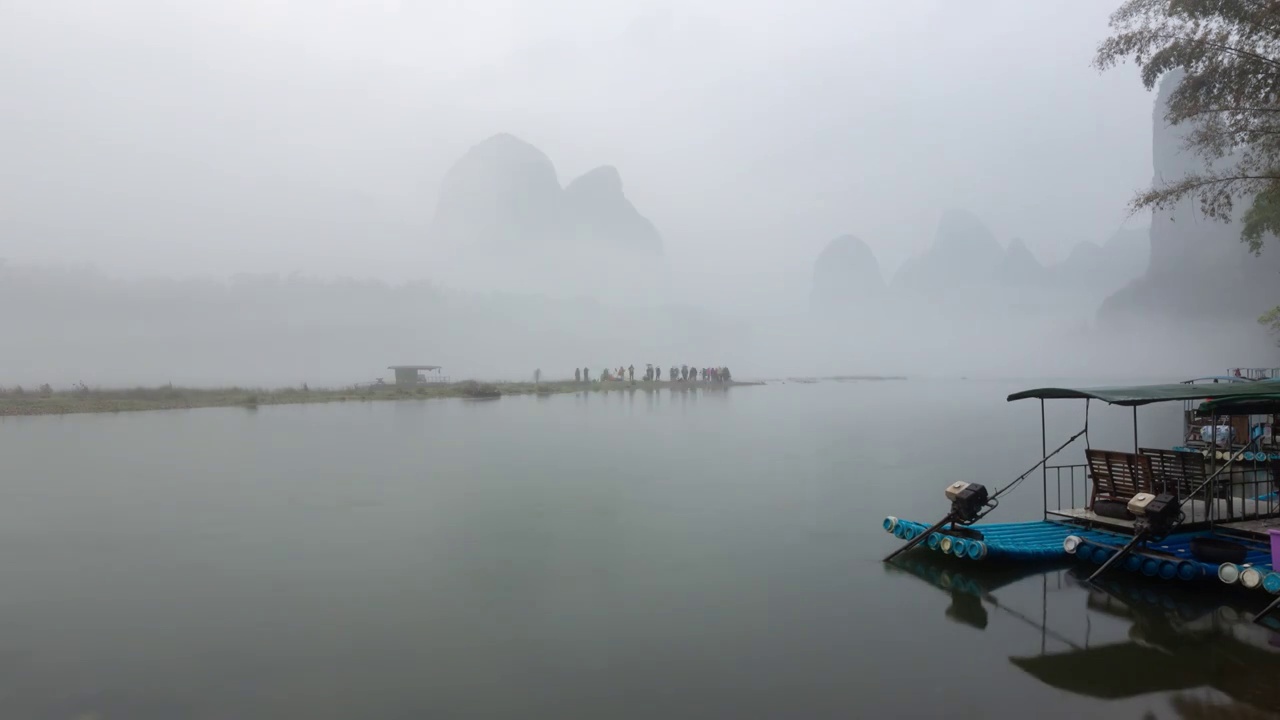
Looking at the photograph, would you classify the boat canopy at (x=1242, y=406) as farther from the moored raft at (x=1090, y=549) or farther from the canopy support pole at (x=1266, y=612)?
the canopy support pole at (x=1266, y=612)

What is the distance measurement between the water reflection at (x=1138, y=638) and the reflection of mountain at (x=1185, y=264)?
355ft

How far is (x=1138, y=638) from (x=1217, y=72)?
1324 centimetres

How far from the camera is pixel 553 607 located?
8.81 m

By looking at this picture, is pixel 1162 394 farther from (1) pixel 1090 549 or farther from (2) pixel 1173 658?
(2) pixel 1173 658

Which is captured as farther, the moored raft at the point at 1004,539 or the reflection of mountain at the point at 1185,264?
the reflection of mountain at the point at 1185,264

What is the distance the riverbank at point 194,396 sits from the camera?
120 ft

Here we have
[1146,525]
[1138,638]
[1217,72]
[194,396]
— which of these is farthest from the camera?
[194,396]

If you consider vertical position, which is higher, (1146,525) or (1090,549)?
(1146,525)

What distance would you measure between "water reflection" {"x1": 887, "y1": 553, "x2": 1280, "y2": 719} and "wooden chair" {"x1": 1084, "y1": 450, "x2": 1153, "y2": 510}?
4.82 feet

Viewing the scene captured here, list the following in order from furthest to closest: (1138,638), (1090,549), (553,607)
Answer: (1090,549), (553,607), (1138,638)

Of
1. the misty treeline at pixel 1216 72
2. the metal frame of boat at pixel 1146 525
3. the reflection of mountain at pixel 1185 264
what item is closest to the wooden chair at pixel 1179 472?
the metal frame of boat at pixel 1146 525

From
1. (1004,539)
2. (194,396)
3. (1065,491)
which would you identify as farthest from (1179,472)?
(194,396)

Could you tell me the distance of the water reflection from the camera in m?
6.25

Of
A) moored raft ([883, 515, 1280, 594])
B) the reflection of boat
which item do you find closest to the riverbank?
moored raft ([883, 515, 1280, 594])
